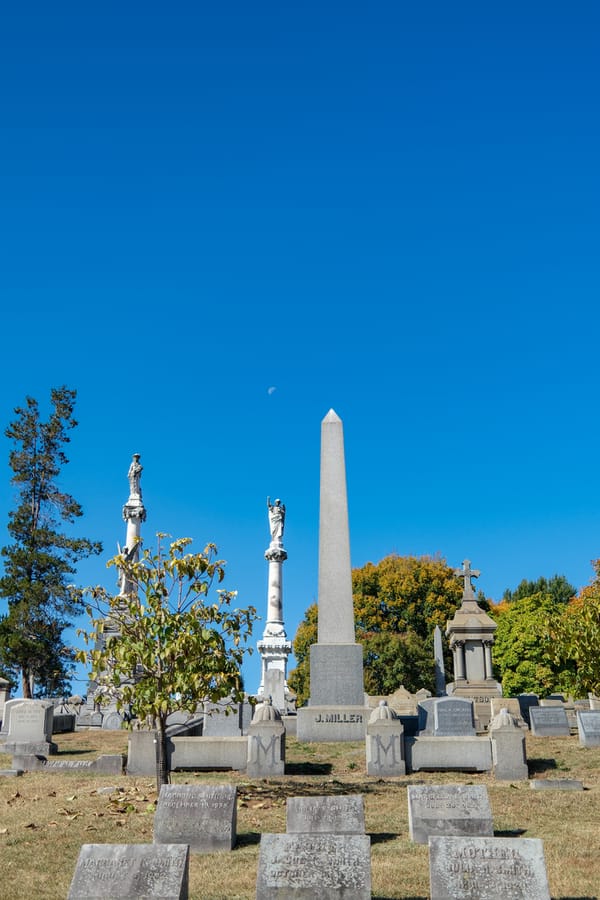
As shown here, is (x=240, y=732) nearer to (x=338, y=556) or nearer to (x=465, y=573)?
(x=338, y=556)

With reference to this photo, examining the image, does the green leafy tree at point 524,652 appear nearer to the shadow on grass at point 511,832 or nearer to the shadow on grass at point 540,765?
the shadow on grass at point 540,765

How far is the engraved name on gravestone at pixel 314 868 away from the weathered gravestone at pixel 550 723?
51.2 ft

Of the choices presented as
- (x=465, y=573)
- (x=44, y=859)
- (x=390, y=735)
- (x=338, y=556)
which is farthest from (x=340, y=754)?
(x=465, y=573)

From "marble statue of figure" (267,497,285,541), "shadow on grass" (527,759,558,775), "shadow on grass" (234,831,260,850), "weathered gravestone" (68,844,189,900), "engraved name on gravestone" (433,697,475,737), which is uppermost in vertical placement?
"marble statue of figure" (267,497,285,541)

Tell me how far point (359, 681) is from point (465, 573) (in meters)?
12.1

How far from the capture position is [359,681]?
22.5m

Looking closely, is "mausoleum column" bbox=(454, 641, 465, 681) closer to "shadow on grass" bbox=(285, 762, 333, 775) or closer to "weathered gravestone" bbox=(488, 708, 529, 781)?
"shadow on grass" bbox=(285, 762, 333, 775)

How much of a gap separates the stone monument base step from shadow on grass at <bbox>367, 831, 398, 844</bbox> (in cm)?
979

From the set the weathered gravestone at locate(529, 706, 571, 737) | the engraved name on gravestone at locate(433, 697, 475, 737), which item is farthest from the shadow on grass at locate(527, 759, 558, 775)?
the weathered gravestone at locate(529, 706, 571, 737)

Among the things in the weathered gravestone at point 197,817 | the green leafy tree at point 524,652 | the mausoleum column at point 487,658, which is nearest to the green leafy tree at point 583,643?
the weathered gravestone at point 197,817

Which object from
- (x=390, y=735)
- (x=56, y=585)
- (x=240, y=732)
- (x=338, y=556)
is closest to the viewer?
(x=390, y=735)

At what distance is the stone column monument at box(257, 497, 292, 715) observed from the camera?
39.5 metres

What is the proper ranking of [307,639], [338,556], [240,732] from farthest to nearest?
[307,639]
[338,556]
[240,732]

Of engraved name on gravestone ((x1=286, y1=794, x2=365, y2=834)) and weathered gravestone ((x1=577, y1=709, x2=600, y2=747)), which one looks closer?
engraved name on gravestone ((x1=286, y1=794, x2=365, y2=834))
